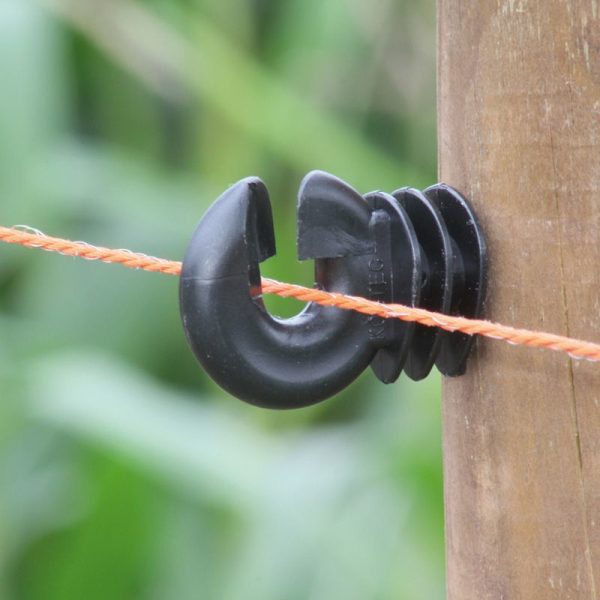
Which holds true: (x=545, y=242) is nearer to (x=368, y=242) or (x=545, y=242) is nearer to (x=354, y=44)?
(x=368, y=242)

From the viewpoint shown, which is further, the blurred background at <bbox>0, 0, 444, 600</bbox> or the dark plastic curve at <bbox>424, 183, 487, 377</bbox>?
the blurred background at <bbox>0, 0, 444, 600</bbox>

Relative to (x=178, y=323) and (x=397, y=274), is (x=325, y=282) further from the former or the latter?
(x=178, y=323)

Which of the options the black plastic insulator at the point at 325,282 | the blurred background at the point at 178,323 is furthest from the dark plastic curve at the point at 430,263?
the blurred background at the point at 178,323

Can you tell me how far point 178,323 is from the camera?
127 inches

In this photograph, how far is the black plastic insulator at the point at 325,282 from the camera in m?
0.73

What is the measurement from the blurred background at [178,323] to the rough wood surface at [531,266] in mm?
1154

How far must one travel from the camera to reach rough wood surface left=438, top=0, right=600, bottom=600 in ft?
2.34

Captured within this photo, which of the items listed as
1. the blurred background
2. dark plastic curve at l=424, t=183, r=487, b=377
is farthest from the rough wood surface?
the blurred background

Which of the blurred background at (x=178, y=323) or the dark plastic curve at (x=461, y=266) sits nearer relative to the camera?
the dark plastic curve at (x=461, y=266)

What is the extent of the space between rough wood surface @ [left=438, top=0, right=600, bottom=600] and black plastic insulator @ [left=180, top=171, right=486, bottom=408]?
0.03 meters

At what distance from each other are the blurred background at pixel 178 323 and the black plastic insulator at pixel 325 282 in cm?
120

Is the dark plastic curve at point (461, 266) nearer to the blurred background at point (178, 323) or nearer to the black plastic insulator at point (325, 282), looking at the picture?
the black plastic insulator at point (325, 282)

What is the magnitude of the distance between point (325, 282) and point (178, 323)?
2486mm

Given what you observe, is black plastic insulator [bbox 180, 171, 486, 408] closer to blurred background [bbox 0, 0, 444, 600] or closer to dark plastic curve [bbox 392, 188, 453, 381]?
dark plastic curve [bbox 392, 188, 453, 381]
